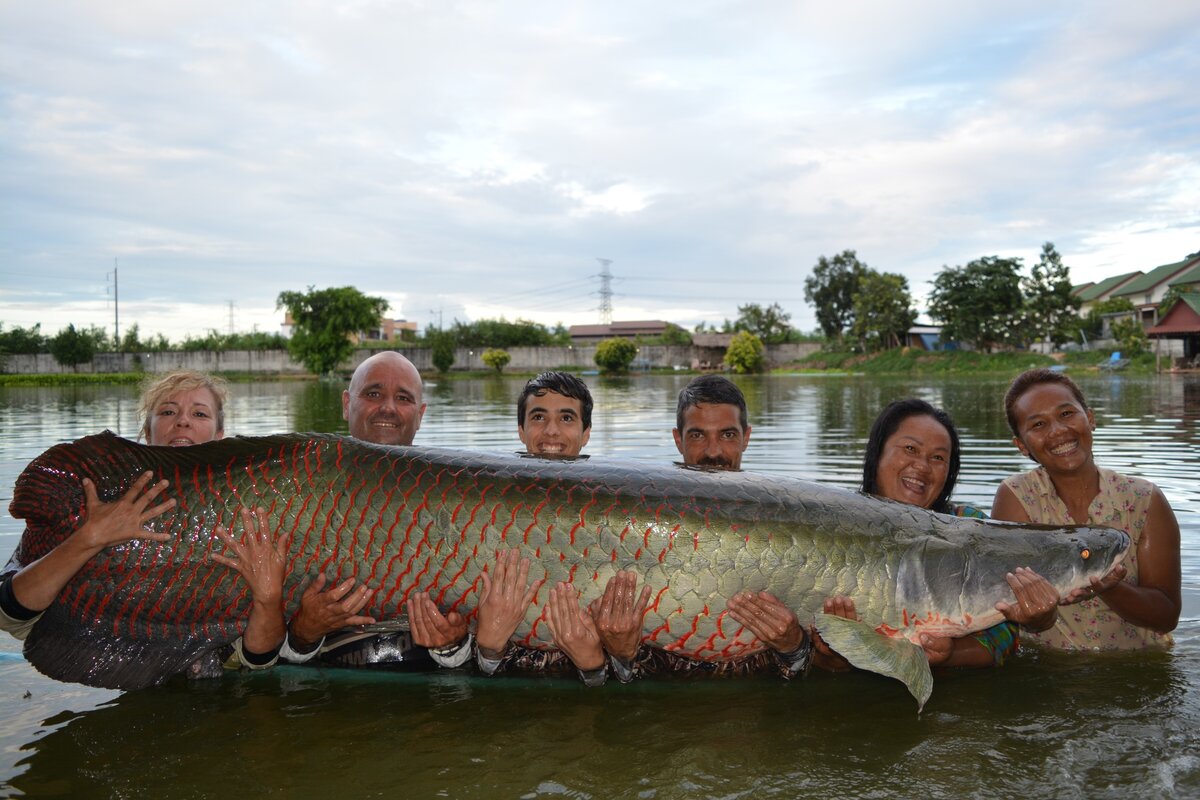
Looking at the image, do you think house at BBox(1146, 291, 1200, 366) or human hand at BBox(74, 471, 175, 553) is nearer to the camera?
human hand at BBox(74, 471, 175, 553)

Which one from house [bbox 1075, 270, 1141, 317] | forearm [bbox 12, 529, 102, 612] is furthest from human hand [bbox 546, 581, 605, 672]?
house [bbox 1075, 270, 1141, 317]

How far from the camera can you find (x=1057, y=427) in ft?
13.8

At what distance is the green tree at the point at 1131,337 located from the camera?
4556 centimetres

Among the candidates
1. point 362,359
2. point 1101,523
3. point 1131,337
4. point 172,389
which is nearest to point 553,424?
point 172,389

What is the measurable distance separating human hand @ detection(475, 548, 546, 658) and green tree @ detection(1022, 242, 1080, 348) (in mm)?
60749

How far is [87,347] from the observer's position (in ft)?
219

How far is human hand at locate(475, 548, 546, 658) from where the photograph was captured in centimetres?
335

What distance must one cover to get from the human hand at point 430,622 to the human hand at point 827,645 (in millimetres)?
1482

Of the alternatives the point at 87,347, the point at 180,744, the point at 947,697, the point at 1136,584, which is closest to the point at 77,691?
the point at 180,744

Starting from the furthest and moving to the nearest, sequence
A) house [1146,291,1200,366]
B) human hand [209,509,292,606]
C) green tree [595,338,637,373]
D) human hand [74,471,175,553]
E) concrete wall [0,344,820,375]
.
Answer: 1. concrete wall [0,344,820,375]
2. green tree [595,338,637,373]
3. house [1146,291,1200,366]
4. human hand [209,509,292,606]
5. human hand [74,471,175,553]

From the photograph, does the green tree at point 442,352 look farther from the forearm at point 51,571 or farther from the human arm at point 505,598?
the human arm at point 505,598

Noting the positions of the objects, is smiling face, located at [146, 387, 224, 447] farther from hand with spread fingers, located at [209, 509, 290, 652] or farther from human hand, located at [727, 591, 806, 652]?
human hand, located at [727, 591, 806, 652]

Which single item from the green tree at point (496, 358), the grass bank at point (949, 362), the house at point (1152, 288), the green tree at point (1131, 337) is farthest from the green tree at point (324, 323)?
the house at point (1152, 288)

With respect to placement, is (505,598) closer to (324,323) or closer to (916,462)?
(916,462)
